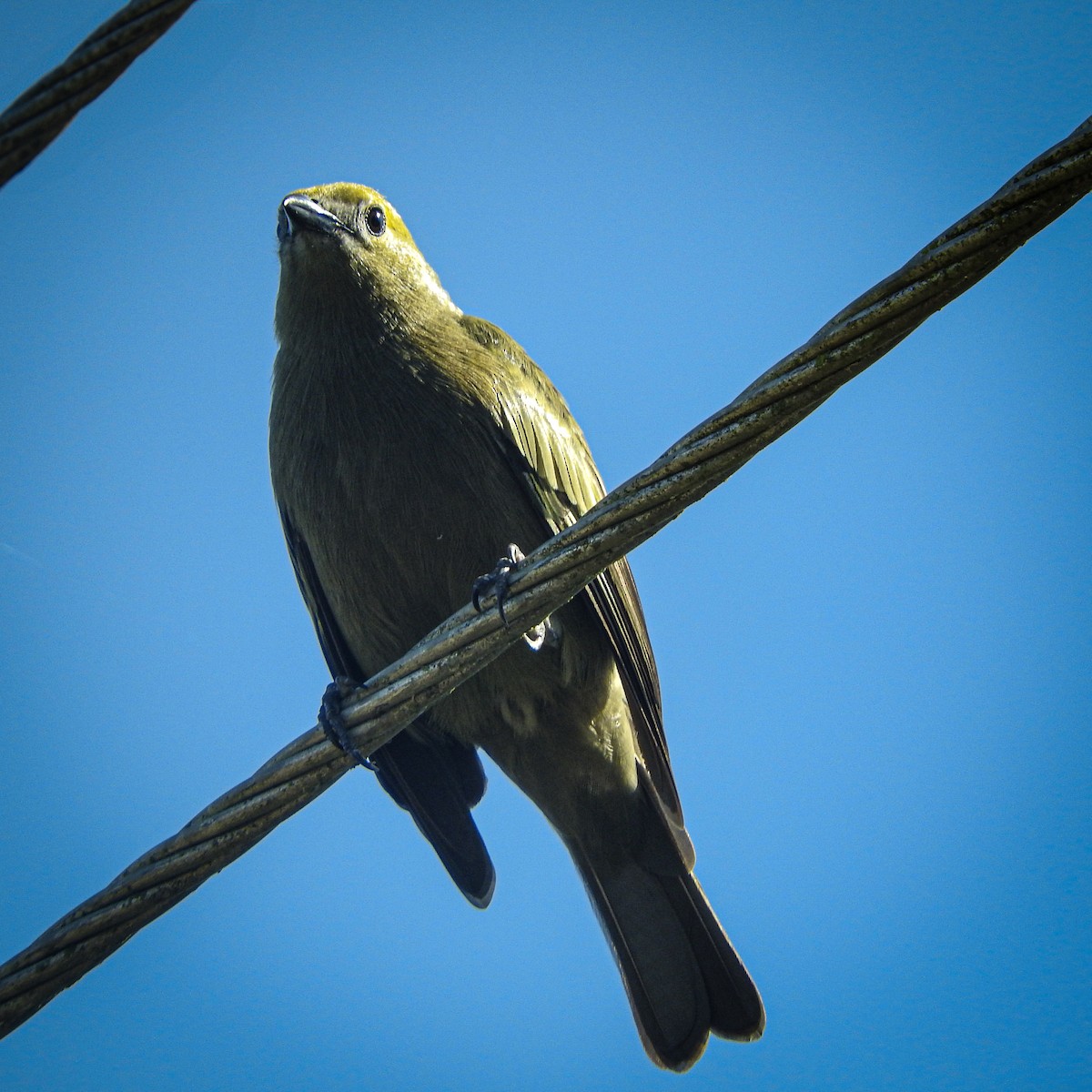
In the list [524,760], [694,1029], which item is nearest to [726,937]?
[694,1029]

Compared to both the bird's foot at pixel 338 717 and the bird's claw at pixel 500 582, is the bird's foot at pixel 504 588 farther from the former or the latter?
the bird's foot at pixel 338 717

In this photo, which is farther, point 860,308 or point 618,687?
point 618,687

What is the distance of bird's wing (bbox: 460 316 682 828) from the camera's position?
165 inches

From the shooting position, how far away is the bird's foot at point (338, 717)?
9.26 feet

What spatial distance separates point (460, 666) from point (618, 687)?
1793 millimetres

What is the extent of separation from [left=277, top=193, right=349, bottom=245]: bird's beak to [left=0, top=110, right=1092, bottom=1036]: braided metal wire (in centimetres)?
239

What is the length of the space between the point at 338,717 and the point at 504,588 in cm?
55

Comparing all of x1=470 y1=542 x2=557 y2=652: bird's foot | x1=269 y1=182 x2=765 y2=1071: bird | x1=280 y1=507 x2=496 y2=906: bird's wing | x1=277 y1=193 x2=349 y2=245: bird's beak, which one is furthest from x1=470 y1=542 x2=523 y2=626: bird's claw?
x1=277 y1=193 x2=349 y2=245: bird's beak

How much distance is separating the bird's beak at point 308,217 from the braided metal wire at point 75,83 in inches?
93.1

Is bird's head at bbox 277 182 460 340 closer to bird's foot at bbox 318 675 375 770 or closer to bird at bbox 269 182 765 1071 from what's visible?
bird at bbox 269 182 765 1071

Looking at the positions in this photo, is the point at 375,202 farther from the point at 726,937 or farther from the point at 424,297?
the point at 726,937

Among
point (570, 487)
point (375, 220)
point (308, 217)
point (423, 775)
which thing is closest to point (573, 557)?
point (570, 487)

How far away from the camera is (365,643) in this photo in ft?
14.2

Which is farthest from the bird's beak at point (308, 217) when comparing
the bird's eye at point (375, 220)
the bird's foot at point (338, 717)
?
the bird's foot at point (338, 717)
